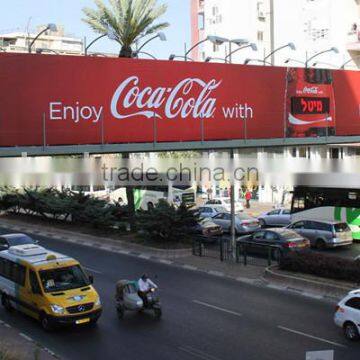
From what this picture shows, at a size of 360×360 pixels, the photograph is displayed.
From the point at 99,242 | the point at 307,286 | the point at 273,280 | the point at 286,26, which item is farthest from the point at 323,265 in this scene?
the point at 286,26

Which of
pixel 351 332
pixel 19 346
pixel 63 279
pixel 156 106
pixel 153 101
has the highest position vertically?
pixel 153 101

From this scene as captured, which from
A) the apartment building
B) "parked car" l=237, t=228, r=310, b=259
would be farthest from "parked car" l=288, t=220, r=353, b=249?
the apartment building

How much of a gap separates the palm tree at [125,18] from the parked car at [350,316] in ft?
62.3

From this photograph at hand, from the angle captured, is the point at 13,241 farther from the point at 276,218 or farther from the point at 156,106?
the point at 276,218

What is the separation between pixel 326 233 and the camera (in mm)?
28562

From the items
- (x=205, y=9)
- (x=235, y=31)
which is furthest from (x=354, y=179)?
(x=205, y=9)

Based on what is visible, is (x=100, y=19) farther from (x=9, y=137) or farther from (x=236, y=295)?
(x=236, y=295)

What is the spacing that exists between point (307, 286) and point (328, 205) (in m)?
13.4

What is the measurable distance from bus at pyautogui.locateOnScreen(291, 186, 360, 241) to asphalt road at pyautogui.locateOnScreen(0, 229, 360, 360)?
12.1 metres

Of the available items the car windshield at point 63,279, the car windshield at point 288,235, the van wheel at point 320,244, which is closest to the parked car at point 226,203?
the van wheel at point 320,244

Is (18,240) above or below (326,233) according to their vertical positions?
above

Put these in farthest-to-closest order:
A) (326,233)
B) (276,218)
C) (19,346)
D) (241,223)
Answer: (276,218) → (241,223) → (326,233) → (19,346)

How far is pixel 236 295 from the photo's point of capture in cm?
1922

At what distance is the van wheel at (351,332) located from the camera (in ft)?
45.1
